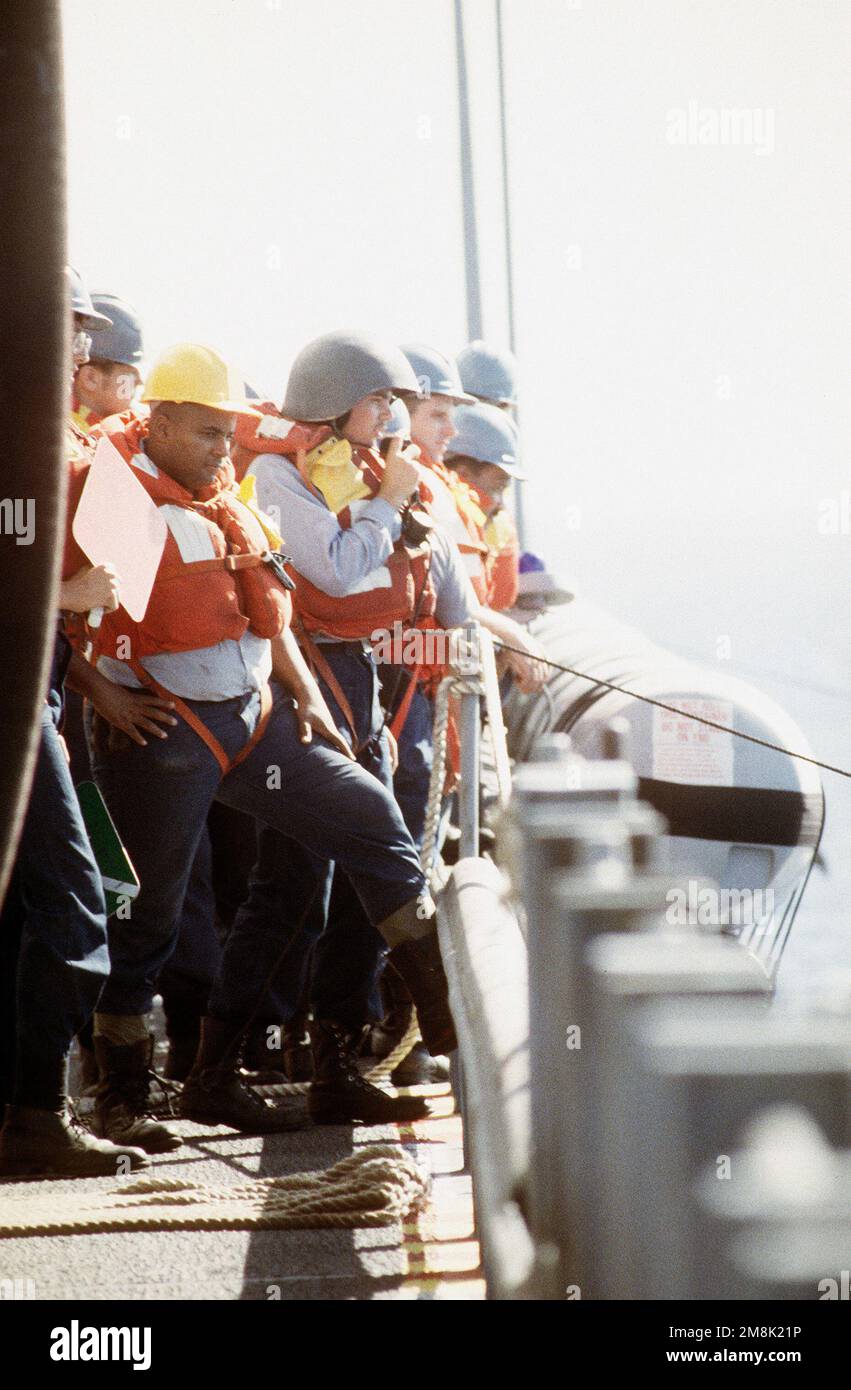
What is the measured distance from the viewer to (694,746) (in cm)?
922

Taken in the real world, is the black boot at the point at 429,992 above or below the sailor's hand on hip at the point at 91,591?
below

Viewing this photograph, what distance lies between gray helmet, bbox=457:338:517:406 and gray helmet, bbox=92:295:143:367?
2.85 m

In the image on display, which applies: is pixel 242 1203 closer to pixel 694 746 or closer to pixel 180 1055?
pixel 180 1055

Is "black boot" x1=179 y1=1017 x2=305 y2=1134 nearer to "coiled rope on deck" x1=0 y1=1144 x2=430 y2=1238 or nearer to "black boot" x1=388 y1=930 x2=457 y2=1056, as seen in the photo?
"black boot" x1=388 y1=930 x2=457 y2=1056

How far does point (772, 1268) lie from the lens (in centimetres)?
79

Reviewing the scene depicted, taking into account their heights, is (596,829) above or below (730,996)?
below

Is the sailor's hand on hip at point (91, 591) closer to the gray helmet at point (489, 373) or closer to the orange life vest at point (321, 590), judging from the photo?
the orange life vest at point (321, 590)

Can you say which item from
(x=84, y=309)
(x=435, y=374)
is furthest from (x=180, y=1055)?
(x=435, y=374)

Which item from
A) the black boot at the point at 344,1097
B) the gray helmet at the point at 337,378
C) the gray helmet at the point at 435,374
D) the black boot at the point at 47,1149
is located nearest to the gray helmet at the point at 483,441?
the gray helmet at the point at 435,374

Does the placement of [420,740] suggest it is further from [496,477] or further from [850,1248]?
[850,1248]

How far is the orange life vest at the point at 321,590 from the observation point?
16.7 feet

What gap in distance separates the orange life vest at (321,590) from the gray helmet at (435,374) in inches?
47.5

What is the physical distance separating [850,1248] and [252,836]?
16.4 ft
